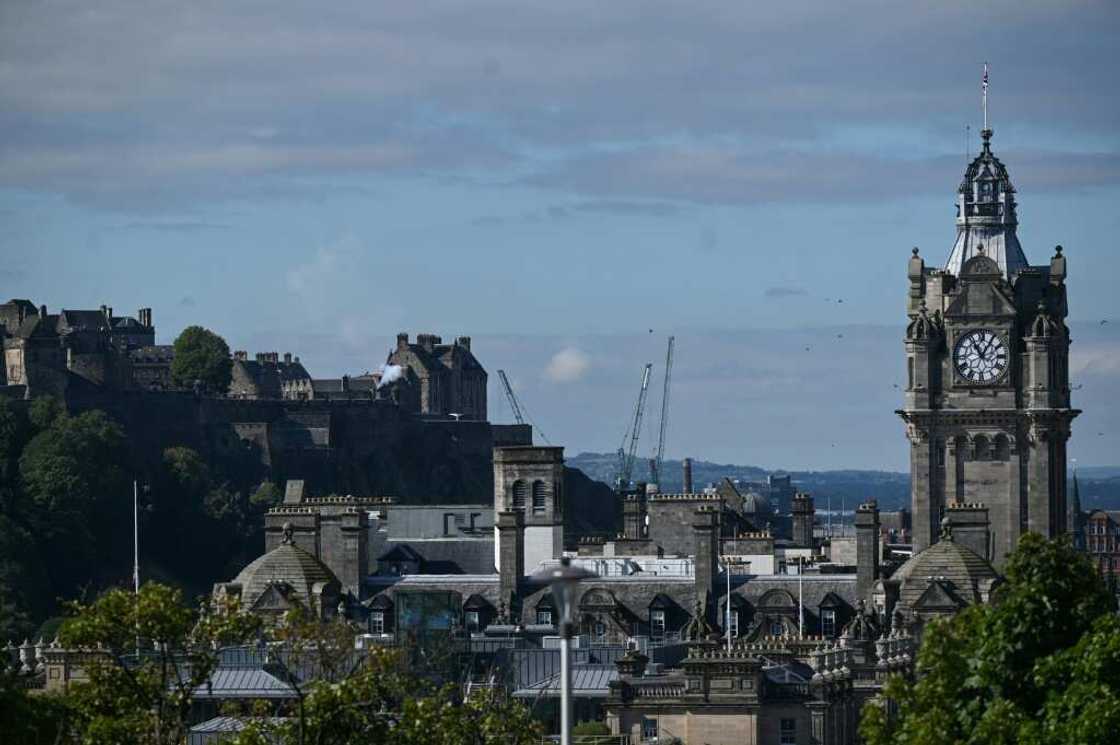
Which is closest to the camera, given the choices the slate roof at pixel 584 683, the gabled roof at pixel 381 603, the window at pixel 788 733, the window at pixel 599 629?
the window at pixel 788 733

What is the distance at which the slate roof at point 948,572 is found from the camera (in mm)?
127312

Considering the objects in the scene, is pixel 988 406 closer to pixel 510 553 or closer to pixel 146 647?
pixel 510 553

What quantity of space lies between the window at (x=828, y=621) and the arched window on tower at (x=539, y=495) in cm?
1522

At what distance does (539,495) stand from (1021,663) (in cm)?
6824

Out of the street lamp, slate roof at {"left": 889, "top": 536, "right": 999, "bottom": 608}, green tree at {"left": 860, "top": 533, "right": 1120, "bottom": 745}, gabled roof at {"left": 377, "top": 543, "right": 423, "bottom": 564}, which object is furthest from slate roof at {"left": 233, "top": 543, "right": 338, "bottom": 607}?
the street lamp

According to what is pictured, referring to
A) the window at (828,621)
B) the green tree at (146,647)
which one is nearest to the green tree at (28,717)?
the green tree at (146,647)

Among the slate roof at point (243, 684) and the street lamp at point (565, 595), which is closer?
the street lamp at point (565, 595)

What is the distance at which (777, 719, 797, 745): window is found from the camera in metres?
108

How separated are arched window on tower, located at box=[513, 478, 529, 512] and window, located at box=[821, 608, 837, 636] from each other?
1571 centimetres

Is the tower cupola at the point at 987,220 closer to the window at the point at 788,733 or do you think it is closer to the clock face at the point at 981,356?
the clock face at the point at 981,356

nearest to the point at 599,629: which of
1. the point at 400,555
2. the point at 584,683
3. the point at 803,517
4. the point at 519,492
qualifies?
the point at 519,492

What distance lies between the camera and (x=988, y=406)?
150 m

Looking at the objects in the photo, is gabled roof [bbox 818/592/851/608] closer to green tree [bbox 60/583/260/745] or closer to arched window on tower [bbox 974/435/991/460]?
arched window on tower [bbox 974/435/991/460]

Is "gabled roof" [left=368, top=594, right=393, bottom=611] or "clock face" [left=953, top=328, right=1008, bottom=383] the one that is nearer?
"gabled roof" [left=368, top=594, right=393, bottom=611]
